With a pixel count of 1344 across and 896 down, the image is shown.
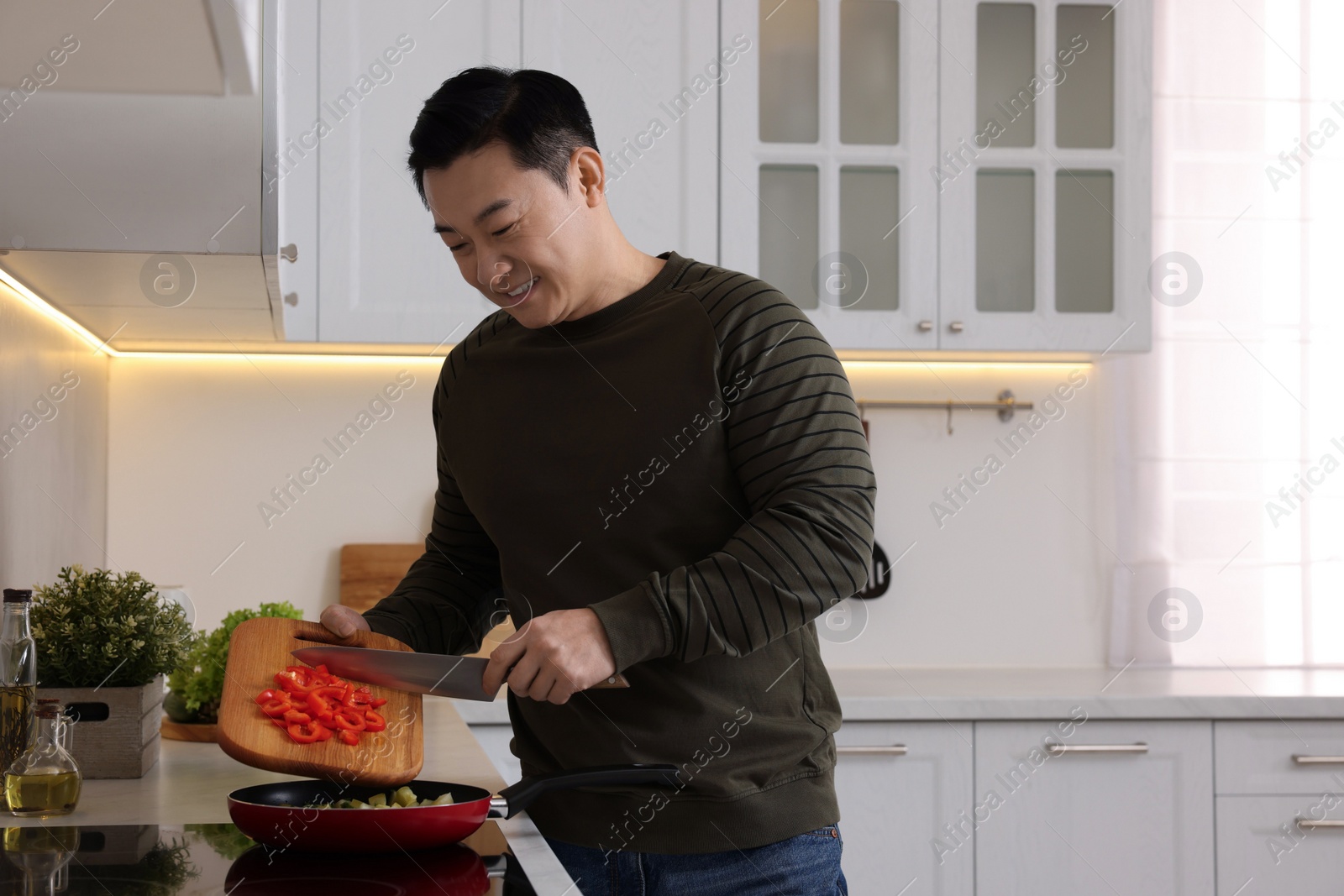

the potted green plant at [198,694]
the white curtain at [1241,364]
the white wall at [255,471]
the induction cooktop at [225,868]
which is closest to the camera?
the induction cooktop at [225,868]

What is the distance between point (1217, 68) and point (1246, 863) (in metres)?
1.65

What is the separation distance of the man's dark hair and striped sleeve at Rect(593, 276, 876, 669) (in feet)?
0.61

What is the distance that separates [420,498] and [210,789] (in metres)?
1.19

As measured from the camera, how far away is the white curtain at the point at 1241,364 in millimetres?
2490

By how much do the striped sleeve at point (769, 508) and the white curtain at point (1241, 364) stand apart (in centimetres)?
170

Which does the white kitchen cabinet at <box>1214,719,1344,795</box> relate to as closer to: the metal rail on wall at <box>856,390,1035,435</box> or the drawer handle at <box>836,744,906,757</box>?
the drawer handle at <box>836,744,906,757</box>

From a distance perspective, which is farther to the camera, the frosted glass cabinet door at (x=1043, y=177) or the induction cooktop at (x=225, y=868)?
the frosted glass cabinet door at (x=1043, y=177)

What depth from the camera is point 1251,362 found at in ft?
8.39

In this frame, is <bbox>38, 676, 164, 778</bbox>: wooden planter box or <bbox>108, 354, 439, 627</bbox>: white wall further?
<bbox>108, 354, 439, 627</bbox>: white wall

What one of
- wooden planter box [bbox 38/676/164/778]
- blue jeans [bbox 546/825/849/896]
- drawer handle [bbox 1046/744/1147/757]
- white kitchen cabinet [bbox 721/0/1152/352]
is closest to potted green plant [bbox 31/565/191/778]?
wooden planter box [bbox 38/676/164/778]

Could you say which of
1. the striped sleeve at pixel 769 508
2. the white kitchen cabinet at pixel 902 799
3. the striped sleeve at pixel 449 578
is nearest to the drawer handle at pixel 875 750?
the white kitchen cabinet at pixel 902 799

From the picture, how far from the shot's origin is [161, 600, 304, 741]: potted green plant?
5.24ft

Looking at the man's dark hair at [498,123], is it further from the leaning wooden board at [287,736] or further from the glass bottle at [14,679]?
the glass bottle at [14,679]

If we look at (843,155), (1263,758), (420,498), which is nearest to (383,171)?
(420,498)
